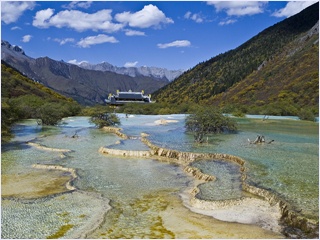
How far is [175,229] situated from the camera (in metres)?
10.4

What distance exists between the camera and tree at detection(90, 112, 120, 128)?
40.8 meters

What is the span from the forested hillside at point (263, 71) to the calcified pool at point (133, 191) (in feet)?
182

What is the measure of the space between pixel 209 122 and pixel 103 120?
48.4 feet

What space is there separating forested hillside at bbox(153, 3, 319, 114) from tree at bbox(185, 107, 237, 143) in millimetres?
40004

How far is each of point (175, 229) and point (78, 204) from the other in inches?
167

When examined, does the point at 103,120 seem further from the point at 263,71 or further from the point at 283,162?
the point at 263,71

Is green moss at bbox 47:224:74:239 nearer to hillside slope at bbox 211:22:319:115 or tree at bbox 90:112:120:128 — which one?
tree at bbox 90:112:120:128

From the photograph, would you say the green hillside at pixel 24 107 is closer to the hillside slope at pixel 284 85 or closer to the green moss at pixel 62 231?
the green moss at pixel 62 231

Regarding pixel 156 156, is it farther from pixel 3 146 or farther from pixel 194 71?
pixel 194 71

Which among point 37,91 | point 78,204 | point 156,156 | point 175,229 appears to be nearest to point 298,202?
point 175,229

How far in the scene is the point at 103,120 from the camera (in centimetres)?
4109

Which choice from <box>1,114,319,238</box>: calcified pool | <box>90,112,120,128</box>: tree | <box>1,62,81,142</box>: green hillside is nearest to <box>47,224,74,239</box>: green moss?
<box>1,114,319,238</box>: calcified pool

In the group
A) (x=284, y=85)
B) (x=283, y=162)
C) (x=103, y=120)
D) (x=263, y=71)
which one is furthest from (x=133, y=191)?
(x=263, y=71)

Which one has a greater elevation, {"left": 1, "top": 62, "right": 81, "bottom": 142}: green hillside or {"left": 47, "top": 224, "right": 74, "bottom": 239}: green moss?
{"left": 1, "top": 62, "right": 81, "bottom": 142}: green hillside
